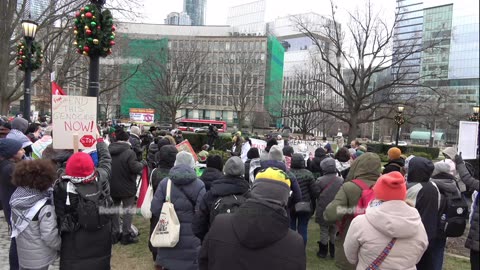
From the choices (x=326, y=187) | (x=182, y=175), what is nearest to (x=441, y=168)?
(x=326, y=187)

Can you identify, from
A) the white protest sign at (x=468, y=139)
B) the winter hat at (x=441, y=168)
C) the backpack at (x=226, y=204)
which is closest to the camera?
the backpack at (x=226, y=204)

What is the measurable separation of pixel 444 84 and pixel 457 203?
3056 centimetres

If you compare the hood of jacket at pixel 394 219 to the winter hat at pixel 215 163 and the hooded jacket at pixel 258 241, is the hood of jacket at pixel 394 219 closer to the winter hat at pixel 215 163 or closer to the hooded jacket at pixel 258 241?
the hooded jacket at pixel 258 241

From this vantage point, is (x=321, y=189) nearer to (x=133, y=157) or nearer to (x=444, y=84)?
(x=133, y=157)

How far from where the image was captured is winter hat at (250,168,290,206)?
92.0 inches

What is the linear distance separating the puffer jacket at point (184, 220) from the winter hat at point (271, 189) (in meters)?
2.01

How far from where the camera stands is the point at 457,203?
508cm

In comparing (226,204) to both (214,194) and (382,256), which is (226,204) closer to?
(214,194)

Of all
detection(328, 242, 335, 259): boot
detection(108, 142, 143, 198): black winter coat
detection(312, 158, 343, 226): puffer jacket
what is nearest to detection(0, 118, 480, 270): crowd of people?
detection(312, 158, 343, 226): puffer jacket

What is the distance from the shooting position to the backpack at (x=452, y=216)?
493 centimetres

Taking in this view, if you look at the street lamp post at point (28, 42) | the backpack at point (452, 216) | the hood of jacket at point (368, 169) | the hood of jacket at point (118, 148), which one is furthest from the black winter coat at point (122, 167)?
the street lamp post at point (28, 42)

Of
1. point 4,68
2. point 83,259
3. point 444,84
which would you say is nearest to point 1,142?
point 83,259

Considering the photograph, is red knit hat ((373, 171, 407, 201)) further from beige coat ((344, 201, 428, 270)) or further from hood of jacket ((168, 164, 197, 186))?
hood of jacket ((168, 164, 197, 186))

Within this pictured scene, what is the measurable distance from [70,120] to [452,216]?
5.27m
